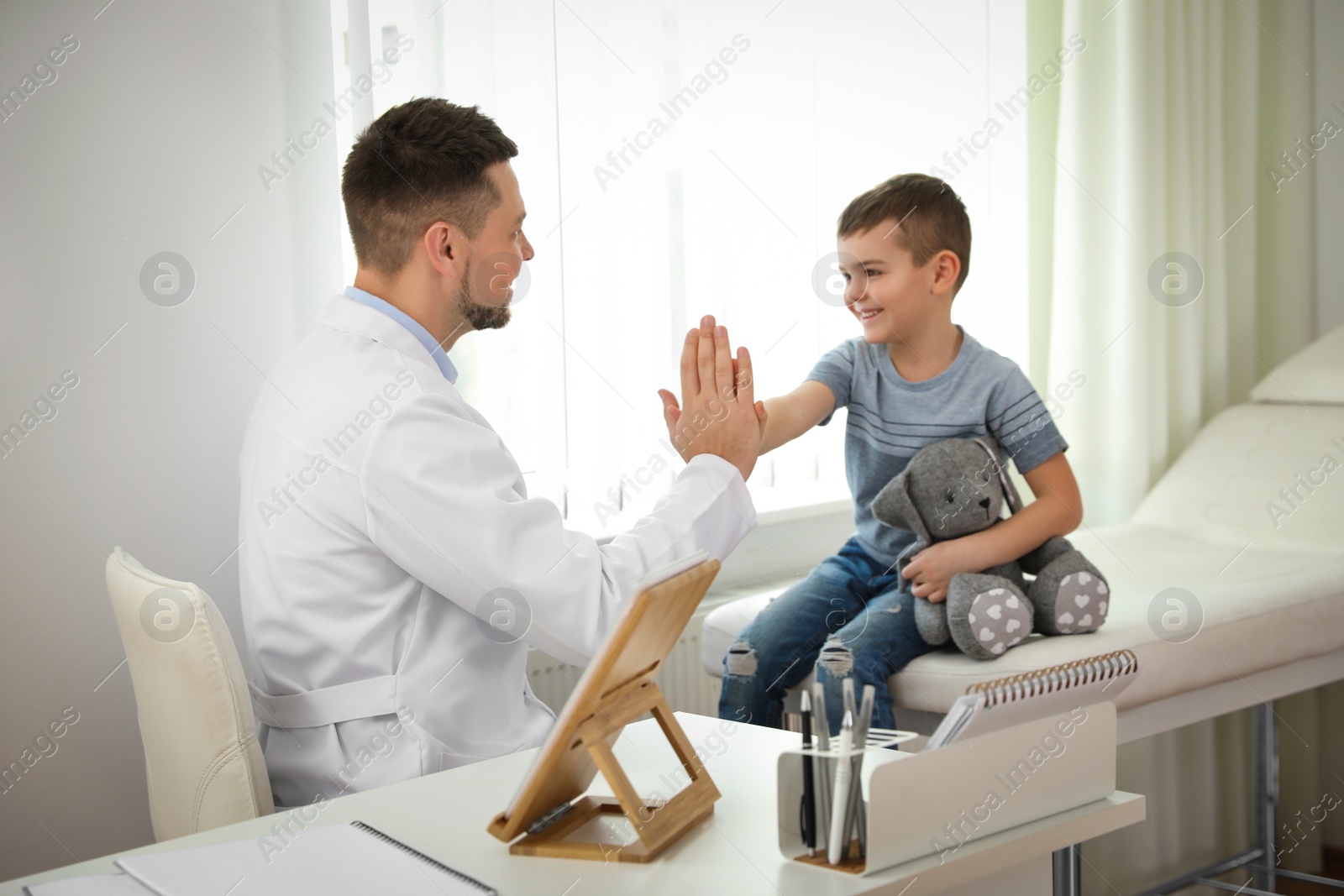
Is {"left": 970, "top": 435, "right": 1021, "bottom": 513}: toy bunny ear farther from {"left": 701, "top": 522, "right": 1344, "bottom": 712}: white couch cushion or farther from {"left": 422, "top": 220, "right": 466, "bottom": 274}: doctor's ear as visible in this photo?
{"left": 422, "top": 220, "right": 466, "bottom": 274}: doctor's ear

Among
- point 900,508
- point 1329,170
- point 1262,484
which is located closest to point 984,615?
point 900,508

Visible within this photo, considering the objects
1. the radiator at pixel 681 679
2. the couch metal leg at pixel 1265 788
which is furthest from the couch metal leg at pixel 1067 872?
the couch metal leg at pixel 1265 788

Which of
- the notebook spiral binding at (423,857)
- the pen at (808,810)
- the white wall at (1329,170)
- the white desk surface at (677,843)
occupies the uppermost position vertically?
the white wall at (1329,170)

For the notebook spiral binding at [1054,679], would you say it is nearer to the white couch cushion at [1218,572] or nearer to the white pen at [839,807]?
the white pen at [839,807]

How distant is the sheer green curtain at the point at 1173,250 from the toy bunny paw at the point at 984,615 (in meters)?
1.14

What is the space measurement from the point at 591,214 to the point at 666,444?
1.58 feet

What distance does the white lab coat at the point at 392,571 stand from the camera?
1201 mm

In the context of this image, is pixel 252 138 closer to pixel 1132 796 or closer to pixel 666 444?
pixel 666 444

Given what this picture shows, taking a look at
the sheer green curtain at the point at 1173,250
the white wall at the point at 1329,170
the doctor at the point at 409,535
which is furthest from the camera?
the white wall at the point at 1329,170

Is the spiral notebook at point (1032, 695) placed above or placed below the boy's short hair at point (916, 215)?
below

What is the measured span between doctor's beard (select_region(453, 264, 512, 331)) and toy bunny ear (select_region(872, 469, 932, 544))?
2.10 ft

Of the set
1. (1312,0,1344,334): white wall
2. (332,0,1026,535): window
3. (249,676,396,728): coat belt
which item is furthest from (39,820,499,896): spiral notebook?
(1312,0,1344,334): white wall

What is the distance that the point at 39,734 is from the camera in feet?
5.17

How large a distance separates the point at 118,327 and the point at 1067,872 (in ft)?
4.95
